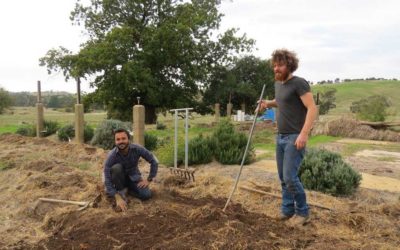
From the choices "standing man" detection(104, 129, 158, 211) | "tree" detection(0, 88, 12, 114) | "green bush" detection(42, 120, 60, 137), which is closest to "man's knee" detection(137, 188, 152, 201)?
"standing man" detection(104, 129, 158, 211)

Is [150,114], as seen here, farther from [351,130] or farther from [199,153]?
[199,153]

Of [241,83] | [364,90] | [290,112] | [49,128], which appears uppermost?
[364,90]

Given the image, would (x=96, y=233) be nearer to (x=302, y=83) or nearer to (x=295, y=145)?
(x=295, y=145)

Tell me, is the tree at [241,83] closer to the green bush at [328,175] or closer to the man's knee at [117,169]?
the green bush at [328,175]

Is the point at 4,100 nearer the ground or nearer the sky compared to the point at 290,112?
nearer the sky

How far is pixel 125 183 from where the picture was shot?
544 centimetres

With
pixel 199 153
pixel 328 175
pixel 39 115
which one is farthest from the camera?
pixel 39 115

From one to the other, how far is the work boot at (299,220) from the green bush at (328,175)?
1626mm

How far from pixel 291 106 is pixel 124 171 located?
7.50ft

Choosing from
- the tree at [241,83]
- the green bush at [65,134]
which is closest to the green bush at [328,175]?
the green bush at [65,134]

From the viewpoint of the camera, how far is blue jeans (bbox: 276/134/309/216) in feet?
14.0

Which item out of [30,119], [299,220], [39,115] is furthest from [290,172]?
[30,119]

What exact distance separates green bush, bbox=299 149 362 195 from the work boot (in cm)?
163

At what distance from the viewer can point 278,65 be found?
13.9ft
